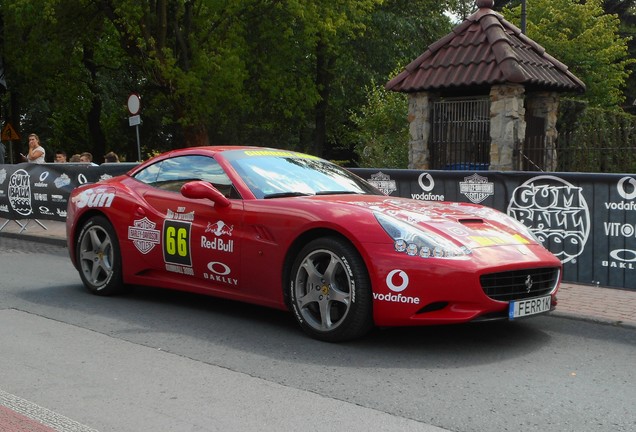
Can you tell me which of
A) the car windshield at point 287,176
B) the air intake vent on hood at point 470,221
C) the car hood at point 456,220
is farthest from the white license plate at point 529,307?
the car windshield at point 287,176

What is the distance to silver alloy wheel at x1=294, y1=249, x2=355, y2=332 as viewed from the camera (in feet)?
19.9

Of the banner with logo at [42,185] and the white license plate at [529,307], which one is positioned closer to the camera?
the white license plate at [529,307]

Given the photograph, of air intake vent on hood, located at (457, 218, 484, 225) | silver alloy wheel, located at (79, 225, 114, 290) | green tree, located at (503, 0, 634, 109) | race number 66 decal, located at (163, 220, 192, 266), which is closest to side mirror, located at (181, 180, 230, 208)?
race number 66 decal, located at (163, 220, 192, 266)

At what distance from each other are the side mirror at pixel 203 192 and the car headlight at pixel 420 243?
4.95 feet

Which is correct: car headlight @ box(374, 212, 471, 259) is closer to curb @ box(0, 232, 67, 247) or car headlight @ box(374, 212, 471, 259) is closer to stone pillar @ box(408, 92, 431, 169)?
curb @ box(0, 232, 67, 247)

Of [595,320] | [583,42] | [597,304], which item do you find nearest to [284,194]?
[595,320]

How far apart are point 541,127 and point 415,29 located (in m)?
22.4

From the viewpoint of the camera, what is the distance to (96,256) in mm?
8266

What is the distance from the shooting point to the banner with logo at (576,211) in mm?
8055

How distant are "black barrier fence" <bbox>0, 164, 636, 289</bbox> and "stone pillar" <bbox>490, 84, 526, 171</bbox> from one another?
5.14m

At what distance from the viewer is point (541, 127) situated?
16.8 meters

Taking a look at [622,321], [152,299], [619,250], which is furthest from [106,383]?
[619,250]

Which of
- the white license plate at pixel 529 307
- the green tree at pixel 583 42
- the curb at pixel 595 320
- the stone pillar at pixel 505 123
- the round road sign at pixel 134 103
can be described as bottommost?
the curb at pixel 595 320

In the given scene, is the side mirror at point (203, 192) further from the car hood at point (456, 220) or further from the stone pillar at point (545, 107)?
the stone pillar at point (545, 107)
